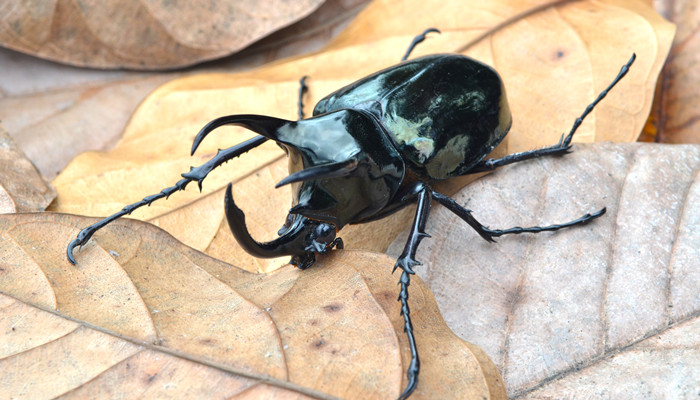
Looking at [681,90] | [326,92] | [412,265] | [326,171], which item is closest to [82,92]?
[326,92]

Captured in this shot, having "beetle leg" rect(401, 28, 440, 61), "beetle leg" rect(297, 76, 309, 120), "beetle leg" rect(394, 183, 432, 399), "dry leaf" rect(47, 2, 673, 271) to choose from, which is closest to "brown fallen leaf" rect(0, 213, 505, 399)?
"beetle leg" rect(394, 183, 432, 399)

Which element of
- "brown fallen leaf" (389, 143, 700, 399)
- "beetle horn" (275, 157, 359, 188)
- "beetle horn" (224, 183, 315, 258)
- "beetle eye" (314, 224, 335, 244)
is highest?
"beetle horn" (275, 157, 359, 188)

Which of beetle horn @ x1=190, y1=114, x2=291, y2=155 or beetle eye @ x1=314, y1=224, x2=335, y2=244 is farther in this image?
Answer: beetle eye @ x1=314, y1=224, x2=335, y2=244

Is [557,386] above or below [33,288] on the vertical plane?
below

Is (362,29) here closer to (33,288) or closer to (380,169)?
(380,169)

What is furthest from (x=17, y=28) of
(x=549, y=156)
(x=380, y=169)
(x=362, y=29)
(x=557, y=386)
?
(x=557, y=386)

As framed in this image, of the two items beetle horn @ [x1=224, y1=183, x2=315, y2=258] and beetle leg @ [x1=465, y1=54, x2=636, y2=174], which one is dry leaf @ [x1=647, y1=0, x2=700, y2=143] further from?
beetle horn @ [x1=224, y1=183, x2=315, y2=258]

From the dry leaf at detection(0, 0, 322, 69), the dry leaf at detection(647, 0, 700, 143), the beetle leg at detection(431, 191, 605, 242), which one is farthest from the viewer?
the dry leaf at detection(0, 0, 322, 69)

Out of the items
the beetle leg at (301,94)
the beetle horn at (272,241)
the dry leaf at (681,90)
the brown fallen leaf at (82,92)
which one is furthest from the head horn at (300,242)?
→ the dry leaf at (681,90)
